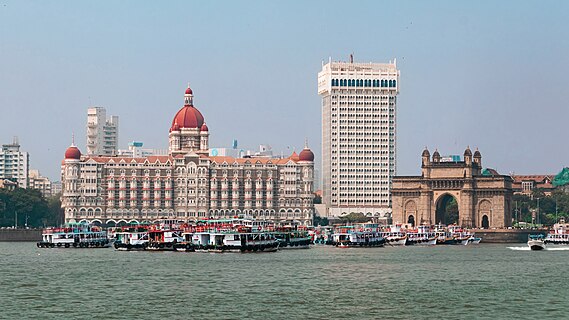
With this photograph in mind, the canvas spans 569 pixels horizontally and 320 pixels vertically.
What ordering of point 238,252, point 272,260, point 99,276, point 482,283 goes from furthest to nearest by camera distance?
point 238,252
point 272,260
point 99,276
point 482,283

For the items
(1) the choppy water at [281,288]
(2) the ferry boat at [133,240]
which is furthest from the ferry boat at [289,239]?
(1) the choppy water at [281,288]

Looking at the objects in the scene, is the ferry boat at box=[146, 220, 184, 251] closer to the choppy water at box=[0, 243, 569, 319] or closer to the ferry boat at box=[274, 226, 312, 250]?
the ferry boat at box=[274, 226, 312, 250]

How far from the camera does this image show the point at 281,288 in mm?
100250

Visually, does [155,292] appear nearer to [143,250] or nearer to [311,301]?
[311,301]

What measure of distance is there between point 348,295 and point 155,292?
46.7 ft

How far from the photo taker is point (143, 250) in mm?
179875

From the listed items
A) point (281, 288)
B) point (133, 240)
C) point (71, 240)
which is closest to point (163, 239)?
point (133, 240)

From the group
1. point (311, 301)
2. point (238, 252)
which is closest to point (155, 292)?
point (311, 301)

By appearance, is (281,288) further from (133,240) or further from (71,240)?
(71,240)

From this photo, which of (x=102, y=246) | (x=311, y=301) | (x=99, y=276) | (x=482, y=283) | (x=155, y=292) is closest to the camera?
(x=311, y=301)

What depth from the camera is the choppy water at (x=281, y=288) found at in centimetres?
8312

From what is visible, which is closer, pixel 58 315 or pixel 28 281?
pixel 58 315

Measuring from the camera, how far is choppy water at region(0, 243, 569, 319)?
8312cm

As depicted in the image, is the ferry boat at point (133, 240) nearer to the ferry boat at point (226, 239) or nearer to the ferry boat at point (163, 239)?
the ferry boat at point (163, 239)
